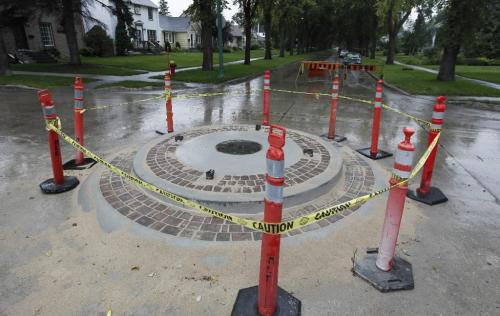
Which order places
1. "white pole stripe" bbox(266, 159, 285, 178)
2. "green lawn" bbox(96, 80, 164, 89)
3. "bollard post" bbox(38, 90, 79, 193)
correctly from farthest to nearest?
1. "green lawn" bbox(96, 80, 164, 89)
2. "bollard post" bbox(38, 90, 79, 193)
3. "white pole stripe" bbox(266, 159, 285, 178)

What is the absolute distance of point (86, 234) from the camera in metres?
3.61

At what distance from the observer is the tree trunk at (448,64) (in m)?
17.1

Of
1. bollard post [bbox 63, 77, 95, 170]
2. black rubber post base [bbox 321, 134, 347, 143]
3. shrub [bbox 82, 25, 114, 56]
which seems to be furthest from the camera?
shrub [bbox 82, 25, 114, 56]

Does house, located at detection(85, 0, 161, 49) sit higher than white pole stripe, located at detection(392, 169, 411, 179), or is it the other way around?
house, located at detection(85, 0, 161, 49)

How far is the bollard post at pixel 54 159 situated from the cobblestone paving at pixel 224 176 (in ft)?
3.88

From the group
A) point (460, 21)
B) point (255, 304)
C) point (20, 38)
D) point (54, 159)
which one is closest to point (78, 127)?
point (54, 159)

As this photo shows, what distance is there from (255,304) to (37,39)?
34.2 m

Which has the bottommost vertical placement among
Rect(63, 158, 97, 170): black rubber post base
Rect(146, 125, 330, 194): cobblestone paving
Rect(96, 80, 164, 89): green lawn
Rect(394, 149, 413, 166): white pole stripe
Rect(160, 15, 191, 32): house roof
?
Rect(63, 158, 97, 170): black rubber post base

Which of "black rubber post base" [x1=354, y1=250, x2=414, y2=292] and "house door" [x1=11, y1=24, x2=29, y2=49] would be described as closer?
"black rubber post base" [x1=354, y1=250, x2=414, y2=292]

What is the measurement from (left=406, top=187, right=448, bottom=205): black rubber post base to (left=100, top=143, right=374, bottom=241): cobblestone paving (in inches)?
23.1

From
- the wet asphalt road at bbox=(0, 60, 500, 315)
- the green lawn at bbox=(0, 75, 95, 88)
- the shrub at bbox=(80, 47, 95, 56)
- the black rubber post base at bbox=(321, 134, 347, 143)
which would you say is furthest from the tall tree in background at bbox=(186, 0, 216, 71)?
the shrub at bbox=(80, 47, 95, 56)

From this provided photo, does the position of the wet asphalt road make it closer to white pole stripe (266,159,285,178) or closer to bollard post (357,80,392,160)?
bollard post (357,80,392,160)

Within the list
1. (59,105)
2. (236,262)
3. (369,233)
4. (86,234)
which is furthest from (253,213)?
(59,105)

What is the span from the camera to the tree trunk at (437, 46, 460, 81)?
56.0 ft
